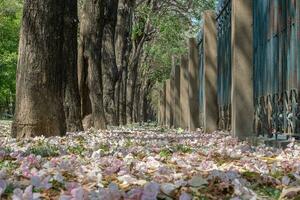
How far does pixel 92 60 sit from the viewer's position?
55.3 ft

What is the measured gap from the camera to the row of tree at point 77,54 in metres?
9.78

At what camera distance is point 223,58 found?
451 inches

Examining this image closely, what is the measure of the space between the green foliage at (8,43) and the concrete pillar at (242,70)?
5304cm

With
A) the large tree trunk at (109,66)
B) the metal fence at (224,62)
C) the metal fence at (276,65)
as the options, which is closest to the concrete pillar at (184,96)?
the large tree trunk at (109,66)

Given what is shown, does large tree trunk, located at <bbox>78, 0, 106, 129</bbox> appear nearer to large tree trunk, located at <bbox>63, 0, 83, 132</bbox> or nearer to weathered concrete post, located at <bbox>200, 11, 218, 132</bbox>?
large tree trunk, located at <bbox>63, 0, 83, 132</bbox>

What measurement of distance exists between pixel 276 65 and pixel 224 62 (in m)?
4.02

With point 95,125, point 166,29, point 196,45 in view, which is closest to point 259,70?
point 196,45

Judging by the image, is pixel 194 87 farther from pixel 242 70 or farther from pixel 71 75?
pixel 242 70

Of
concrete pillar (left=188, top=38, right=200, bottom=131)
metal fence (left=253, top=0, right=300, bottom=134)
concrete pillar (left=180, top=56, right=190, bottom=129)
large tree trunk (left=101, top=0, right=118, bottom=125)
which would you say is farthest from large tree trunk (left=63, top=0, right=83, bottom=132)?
large tree trunk (left=101, top=0, right=118, bottom=125)

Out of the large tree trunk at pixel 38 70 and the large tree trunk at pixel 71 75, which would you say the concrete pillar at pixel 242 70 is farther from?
the large tree trunk at pixel 71 75

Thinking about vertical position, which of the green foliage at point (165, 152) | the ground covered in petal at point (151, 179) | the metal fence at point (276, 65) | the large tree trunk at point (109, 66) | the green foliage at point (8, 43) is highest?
the green foliage at point (8, 43)

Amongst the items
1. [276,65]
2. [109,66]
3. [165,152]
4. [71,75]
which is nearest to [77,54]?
[71,75]

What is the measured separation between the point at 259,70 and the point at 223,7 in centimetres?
281

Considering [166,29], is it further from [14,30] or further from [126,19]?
[14,30]
